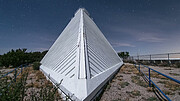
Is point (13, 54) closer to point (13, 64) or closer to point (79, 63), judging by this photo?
point (13, 64)

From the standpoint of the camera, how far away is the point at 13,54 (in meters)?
16.6

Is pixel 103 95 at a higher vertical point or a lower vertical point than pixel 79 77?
lower

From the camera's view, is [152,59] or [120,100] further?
[152,59]

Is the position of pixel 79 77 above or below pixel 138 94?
above

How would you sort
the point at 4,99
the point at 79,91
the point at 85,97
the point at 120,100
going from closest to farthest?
the point at 4,99
the point at 85,97
the point at 79,91
the point at 120,100

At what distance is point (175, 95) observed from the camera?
112 inches

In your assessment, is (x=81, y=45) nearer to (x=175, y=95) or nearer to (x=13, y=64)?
(x=175, y=95)

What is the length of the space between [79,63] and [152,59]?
45.7 feet

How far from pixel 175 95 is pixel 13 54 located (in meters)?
21.8

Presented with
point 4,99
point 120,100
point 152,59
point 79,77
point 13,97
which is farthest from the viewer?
point 152,59

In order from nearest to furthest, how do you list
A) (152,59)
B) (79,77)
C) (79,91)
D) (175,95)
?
(79,91)
(79,77)
(175,95)
(152,59)

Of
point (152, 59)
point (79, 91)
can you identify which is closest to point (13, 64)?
point (79, 91)

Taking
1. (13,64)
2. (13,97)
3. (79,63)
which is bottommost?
(13,64)

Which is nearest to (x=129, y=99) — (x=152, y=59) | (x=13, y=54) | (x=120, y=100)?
(x=120, y=100)
